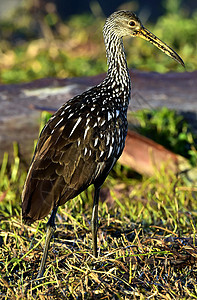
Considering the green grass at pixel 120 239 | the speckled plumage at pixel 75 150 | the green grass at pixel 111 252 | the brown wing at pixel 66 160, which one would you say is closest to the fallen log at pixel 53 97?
the green grass at pixel 120 239

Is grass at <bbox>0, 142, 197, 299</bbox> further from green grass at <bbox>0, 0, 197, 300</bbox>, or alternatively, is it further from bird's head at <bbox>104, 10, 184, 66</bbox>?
bird's head at <bbox>104, 10, 184, 66</bbox>

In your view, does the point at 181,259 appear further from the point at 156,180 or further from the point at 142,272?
the point at 156,180

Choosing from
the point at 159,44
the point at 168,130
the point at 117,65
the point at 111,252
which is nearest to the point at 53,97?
the point at 168,130

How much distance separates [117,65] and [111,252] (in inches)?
57.2

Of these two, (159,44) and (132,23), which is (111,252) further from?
(132,23)

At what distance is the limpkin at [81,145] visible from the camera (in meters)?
3.45

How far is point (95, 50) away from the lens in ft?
31.4

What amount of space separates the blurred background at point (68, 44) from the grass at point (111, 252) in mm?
3557

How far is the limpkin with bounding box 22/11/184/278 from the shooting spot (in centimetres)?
345

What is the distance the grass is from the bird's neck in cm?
109

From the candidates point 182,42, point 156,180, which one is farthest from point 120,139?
point 182,42

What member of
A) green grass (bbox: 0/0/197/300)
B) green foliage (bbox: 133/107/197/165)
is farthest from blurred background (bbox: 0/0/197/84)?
green grass (bbox: 0/0/197/300)

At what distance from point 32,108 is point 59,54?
3.81 metres

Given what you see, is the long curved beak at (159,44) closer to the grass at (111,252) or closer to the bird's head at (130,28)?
the bird's head at (130,28)
